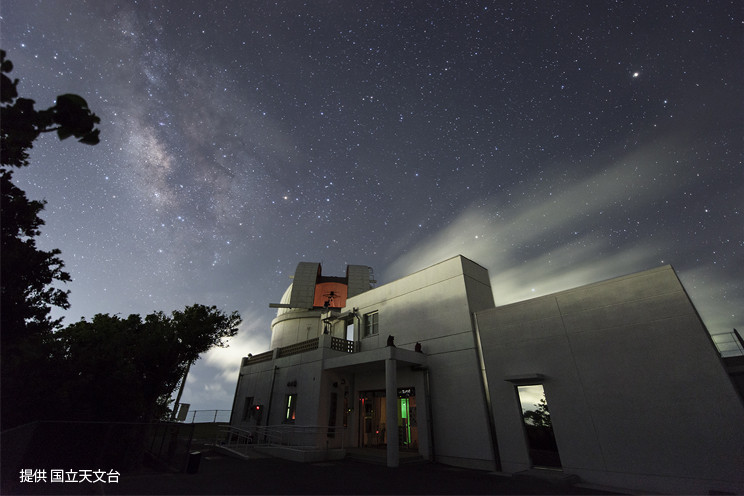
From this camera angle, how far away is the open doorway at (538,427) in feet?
35.8

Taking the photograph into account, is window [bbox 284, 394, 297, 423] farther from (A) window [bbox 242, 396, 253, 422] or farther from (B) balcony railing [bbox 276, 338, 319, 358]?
(A) window [bbox 242, 396, 253, 422]

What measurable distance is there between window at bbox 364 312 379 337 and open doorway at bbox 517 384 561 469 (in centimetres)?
915

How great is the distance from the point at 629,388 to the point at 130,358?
1827cm

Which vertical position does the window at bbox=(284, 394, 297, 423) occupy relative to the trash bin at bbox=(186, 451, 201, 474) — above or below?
above

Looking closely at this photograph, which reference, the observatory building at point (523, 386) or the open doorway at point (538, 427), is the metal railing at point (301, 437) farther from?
the open doorway at point (538, 427)

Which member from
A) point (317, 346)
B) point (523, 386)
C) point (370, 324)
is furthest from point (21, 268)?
point (523, 386)

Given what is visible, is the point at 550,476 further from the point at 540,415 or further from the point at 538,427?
the point at 540,415

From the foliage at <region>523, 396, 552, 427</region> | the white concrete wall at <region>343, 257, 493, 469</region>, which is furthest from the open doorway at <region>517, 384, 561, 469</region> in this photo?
the white concrete wall at <region>343, 257, 493, 469</region>

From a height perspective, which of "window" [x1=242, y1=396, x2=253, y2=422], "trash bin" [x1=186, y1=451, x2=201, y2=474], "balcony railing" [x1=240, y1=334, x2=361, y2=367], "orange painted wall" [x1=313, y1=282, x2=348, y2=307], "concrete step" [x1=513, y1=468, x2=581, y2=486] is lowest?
"concrete step" [x1=513, y1=468, x2=581, y2=486]

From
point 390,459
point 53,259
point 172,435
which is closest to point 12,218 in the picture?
point 53,259

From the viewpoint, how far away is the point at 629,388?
9836 mm

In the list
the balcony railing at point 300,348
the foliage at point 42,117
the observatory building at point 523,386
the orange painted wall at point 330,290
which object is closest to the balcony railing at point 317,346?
the balcony railing at point 300,348

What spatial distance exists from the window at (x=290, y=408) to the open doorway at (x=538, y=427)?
40.7 feet

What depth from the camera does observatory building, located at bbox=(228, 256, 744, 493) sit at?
8.84 meters
